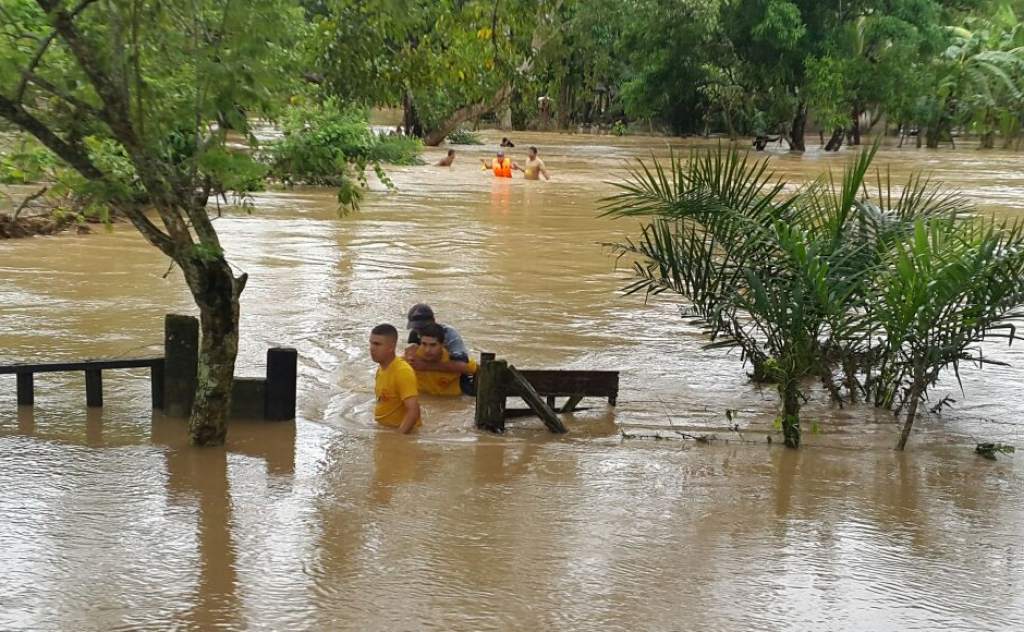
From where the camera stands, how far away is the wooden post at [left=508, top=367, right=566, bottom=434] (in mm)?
8031

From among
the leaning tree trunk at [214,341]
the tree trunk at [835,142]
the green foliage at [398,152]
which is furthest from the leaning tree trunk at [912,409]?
the tree trunk at [835,142]

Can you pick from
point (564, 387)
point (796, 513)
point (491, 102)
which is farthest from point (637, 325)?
point (491, 102)

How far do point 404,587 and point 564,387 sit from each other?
3.27 m

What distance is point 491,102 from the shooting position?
32406mm

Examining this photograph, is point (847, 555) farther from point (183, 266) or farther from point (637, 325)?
point (637, 325)

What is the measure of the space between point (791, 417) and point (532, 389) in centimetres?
172

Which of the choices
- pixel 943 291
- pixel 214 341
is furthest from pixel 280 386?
pixel 943 291

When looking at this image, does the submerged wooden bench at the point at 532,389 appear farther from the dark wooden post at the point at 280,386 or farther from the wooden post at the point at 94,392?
the wooden post at the point at 94,392

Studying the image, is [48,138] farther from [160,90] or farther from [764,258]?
[764,258]

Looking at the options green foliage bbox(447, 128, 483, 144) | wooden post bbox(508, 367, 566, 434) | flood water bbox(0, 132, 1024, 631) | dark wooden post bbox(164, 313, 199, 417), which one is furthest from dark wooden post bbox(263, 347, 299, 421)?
green foliage bbox(447, 128, 483, 144)

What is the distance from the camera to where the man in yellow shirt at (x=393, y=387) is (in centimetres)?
784

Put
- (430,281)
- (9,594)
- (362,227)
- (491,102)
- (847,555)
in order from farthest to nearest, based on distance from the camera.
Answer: (491,102)
(362,227)
(430,281)
(847,555)
(9,594)

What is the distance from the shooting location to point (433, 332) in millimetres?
9086

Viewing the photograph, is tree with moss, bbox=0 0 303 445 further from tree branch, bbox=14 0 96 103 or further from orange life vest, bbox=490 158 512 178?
orange life vest, bbox=490 158 512 178
